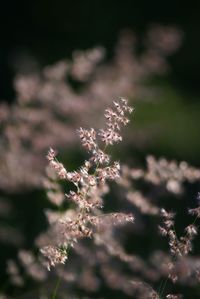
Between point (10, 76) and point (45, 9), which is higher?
point (45, 9)

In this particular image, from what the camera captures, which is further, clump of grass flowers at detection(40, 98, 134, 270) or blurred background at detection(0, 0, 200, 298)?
blurred background at detection(0, 0, 200, 298)

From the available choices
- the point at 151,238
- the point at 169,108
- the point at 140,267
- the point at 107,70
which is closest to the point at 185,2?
the point at 169,108

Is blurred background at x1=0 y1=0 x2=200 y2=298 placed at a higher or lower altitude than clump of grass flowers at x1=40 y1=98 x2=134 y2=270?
higher

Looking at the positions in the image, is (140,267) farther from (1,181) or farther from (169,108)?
(169,108)

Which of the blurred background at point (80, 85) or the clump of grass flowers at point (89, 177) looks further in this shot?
the blurred background at point (80, 85)

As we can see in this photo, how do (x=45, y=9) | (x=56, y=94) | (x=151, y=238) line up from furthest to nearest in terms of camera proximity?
(x=45, y=9), (x=151, y=238), (x=56, y=94)

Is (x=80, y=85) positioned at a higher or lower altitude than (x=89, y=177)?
higher

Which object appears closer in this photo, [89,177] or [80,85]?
[89,177]

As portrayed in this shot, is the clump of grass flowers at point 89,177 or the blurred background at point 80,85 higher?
the blurred background at point 80,85
